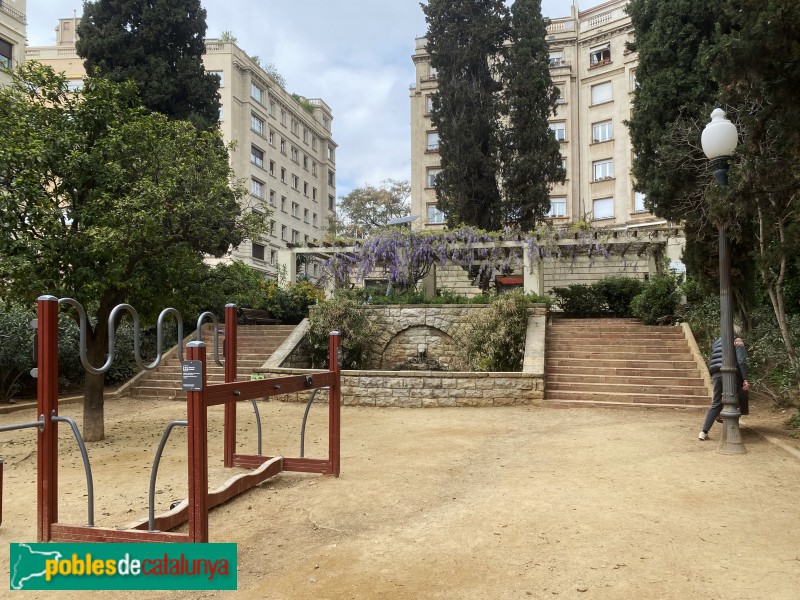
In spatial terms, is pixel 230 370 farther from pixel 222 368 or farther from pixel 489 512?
pixel 222 368

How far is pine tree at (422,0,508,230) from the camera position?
83.1 feet

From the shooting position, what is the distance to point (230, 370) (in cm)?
641

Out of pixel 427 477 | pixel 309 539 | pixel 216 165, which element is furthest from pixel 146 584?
pixel 216 165

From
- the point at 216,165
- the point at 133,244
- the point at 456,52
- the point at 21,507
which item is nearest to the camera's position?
the point at 21,507

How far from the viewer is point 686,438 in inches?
324

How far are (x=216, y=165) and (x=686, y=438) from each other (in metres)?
8.02

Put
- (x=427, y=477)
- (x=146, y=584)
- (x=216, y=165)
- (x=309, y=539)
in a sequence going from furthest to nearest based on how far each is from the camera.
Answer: (x=216, y=165), (x=427, y=477), (x=309, y=539), (x=146, y=584)

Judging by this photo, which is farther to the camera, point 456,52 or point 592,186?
point 592,186

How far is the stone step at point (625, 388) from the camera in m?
12.0

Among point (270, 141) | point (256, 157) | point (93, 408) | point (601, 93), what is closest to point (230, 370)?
point (93, 408)

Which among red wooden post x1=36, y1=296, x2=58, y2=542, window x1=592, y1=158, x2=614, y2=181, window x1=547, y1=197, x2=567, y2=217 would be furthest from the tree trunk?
window x1=592, y1=158, x2=614, y2=181

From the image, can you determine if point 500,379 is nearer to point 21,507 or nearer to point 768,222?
point 768,222

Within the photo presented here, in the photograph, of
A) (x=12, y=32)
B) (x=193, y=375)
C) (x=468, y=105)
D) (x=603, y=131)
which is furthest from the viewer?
(x=603, y=131)

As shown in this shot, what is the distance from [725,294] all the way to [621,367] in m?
6.29
